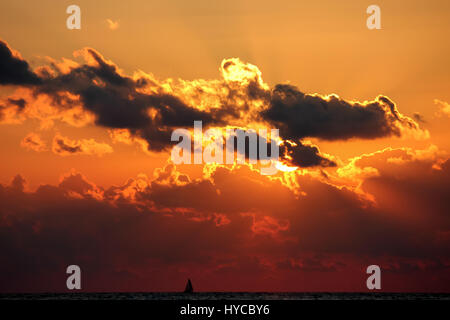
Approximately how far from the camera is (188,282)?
157000mm
